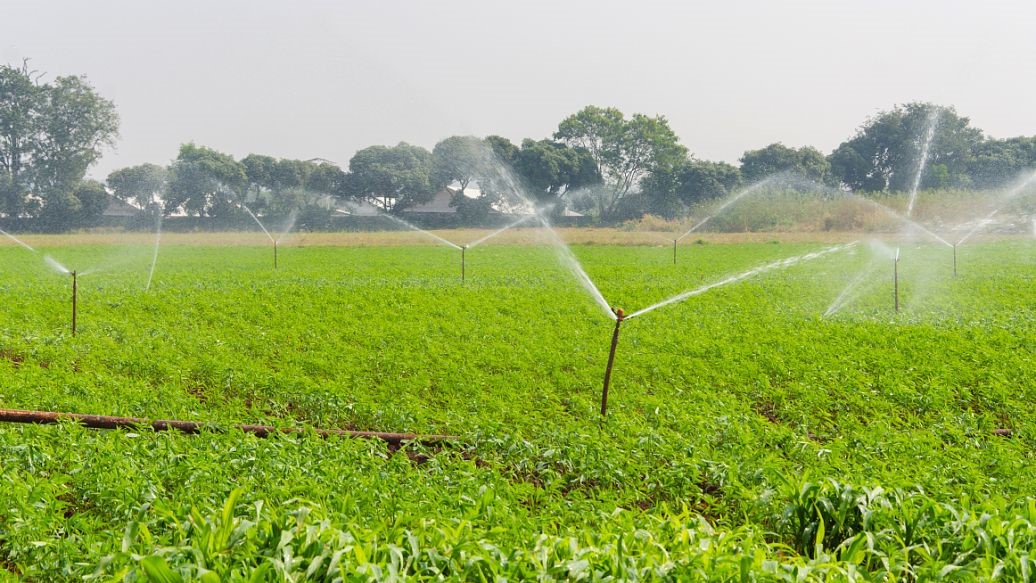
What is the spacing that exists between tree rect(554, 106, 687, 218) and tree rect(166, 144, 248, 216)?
25196 millimetres

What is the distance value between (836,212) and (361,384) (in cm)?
4731

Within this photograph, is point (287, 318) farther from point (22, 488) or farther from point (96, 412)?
point (22, 488)

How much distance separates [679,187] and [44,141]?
157ft

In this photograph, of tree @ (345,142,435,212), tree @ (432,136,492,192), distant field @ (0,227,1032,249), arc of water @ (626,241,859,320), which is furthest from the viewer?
tree @ (345,142,435,212)

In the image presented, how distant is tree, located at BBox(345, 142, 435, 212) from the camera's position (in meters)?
58.1

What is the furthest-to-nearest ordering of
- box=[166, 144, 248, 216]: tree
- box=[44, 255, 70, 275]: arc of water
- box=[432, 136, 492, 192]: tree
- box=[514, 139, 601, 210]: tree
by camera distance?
box=[514, 139, 601, 210]: tree < box=[166, 144, 248, 216]: tree < box=[432, 136, 492, 192]: tree < box=[44, 255, 70, 275]: arc of water

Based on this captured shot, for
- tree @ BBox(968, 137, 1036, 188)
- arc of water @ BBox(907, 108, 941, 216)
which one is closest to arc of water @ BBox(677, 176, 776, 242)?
arc of water @ BBox(907, 108, 941, 216)

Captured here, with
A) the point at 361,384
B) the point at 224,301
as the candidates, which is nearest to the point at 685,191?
the point at 224,301

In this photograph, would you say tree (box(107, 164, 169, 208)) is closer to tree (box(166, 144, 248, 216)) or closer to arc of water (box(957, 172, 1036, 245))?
tree (box(166, 144, 248, 216))

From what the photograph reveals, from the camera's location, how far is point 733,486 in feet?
20.6

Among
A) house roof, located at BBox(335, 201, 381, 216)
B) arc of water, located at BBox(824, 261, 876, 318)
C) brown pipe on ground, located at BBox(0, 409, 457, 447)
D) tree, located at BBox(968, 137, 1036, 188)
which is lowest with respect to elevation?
brown pipe on ground, located at BBox(0, 409, 457, 447)

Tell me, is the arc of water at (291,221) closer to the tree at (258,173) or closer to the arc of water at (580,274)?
the tree at (258,173)

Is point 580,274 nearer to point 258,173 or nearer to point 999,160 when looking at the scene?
point 258,173

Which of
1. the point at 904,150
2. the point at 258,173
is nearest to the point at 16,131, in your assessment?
the point at 258,173
